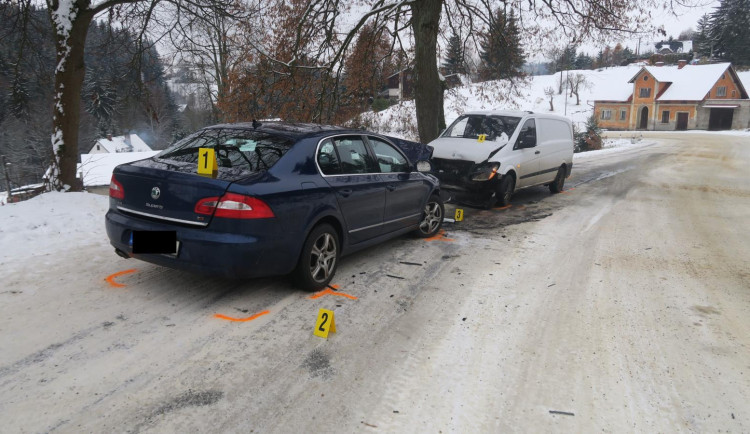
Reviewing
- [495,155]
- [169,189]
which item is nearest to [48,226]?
[169,189]

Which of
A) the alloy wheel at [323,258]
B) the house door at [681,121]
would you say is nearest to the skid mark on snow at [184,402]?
the alloy wheel at [323,258]

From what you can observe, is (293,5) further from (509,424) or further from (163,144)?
(163,144)

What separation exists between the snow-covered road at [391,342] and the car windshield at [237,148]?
1256 mm

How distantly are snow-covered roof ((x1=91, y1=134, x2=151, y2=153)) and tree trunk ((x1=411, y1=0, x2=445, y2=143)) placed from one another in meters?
57.3

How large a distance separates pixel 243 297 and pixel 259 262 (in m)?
0.66

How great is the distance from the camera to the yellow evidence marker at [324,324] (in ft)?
12.9

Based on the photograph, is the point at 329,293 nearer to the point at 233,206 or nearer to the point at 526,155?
the point at 233,206

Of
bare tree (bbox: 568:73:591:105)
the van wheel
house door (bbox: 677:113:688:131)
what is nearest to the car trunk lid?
the van wheel

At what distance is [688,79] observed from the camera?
63.6 m

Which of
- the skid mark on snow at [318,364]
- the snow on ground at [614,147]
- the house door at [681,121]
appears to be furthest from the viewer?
the house door at [681,121]

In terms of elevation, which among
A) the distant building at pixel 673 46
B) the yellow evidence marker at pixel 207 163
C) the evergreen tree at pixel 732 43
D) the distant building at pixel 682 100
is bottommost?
the yellow evidence marker at pixel 207 163

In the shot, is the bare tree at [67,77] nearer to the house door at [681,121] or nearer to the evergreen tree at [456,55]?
the evergreen tree at [456,55]

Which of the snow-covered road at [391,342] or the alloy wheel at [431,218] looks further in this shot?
the alloy wheel at [431,218]

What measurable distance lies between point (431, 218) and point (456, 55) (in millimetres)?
12013
